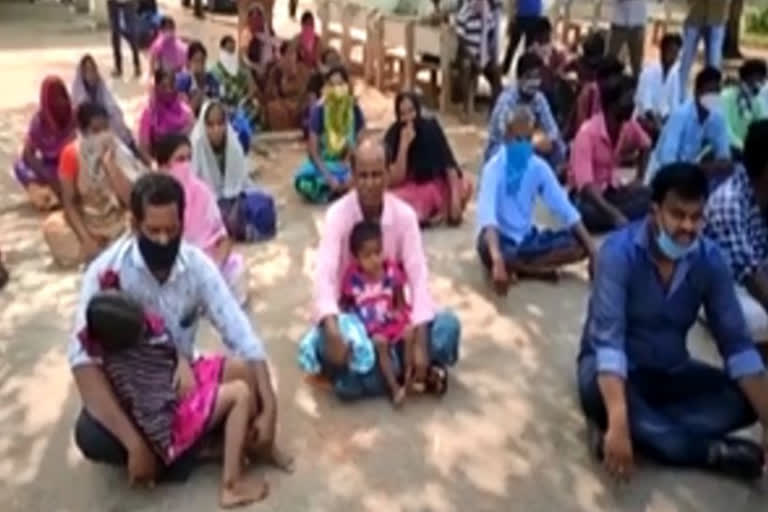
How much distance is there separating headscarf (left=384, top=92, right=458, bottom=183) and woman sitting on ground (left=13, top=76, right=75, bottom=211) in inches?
83.8

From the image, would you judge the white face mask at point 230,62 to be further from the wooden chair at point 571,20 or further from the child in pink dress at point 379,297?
the child in pink dress at point 379,297

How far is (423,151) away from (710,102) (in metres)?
1.75

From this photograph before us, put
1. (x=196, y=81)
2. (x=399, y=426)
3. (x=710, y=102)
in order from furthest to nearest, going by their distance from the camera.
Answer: (x=196, y=81), (x=710, y=102), (x=399, y=426)

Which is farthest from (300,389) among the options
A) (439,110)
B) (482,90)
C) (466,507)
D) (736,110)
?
(482,90)

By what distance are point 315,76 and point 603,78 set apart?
226cm

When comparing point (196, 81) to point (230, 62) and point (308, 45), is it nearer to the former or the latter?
point (230, 62)

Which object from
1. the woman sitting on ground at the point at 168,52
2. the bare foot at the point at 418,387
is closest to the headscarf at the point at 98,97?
the woman sitting on ground at the point at 168,52

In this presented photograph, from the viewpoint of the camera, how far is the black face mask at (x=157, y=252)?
3768 mm

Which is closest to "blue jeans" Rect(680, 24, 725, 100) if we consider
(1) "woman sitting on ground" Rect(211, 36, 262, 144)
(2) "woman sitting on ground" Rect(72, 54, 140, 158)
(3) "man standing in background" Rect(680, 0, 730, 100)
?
(3) "man standing in background" Rect(680, 0, 730, 100)

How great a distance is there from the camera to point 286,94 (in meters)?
9.61

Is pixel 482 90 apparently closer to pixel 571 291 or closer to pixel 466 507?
pixel 571 291

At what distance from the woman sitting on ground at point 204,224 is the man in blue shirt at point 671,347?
2121 mm

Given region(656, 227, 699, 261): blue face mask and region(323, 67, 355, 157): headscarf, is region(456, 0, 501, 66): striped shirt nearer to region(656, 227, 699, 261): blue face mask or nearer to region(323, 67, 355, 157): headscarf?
region(323, 67, 355, 157): headscarf

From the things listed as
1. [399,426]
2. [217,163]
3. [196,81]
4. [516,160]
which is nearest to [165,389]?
[399,426]
